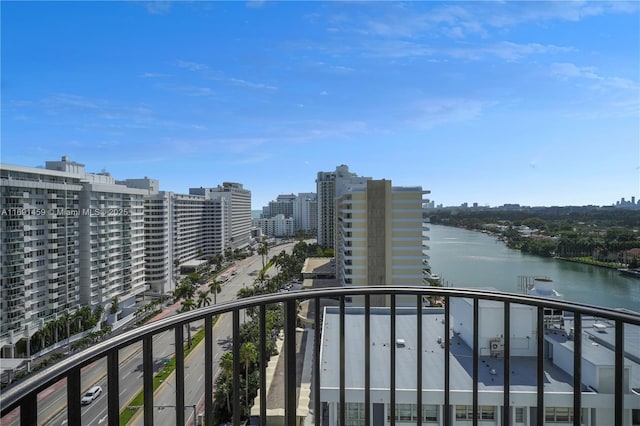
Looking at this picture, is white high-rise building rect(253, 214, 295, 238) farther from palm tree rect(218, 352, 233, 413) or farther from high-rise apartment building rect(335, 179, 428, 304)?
palm tree rect(218, 352, 233, 413)

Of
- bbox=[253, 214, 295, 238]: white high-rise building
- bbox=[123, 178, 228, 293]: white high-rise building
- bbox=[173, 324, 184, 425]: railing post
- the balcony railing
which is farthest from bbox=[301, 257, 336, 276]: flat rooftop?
bbox=[253, 214, 295, 238]: white high-rise building

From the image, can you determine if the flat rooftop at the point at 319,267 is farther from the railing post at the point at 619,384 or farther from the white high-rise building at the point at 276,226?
the white high-rise building at the point at 276,226

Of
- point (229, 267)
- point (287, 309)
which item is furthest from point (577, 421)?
point (229, 267)

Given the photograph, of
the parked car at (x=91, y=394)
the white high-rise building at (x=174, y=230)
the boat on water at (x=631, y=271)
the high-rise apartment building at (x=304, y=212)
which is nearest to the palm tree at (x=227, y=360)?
the parked car at (x=91, y=394)

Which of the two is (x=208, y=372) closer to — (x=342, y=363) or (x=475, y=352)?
(x=342, y=363)

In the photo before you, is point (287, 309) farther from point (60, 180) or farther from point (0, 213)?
point (60, 180)

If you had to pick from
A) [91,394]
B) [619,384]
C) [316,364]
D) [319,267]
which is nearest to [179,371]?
[91,394]
